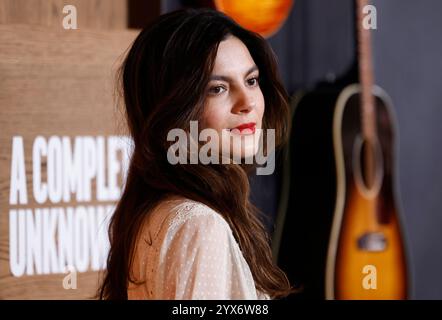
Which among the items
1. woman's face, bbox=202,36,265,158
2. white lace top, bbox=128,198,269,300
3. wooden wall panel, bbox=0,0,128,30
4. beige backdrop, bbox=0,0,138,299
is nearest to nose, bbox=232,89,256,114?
woman's face, bbox=202,36,265,158

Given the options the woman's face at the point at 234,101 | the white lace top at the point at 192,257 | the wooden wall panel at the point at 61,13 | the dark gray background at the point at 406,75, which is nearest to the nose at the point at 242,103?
the woman's face at the point at 234,101

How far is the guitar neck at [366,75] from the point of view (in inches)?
76.9

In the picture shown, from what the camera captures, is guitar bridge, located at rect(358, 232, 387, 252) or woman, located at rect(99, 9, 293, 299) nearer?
woman, located at rect(99, 9, 293, 299)

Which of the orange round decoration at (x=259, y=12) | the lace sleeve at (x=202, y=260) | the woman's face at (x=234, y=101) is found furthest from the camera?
the orange round decoration at (x=259, y=12)

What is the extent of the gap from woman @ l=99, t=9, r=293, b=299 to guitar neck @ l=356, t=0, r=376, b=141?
89 centimetres

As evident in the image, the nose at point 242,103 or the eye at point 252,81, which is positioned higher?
the eye at point 252,81

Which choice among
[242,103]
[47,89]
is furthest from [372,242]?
[242,103]

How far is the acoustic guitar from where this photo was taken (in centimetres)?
195

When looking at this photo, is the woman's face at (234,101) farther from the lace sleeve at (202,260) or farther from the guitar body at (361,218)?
the guitar body at (361,218)

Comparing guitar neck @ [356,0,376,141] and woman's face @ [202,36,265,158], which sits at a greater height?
guitar neck @ [356,0,376,141]

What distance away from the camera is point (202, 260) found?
86 cm

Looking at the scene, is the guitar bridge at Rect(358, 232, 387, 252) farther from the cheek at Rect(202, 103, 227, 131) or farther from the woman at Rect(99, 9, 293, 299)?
the cheek at Rect(202, 103, 227, 131)

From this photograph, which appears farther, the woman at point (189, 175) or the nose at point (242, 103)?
the nose at point (242, 103)

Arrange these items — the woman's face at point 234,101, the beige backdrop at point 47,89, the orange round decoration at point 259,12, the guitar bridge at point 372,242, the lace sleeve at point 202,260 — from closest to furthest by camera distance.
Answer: the lace sleeve at point 202,260
the woman's face at point 234,101
the beige backdrop at point 47,89
the orange round decoration at point 259,12
the guitar bridge at point 372,242
